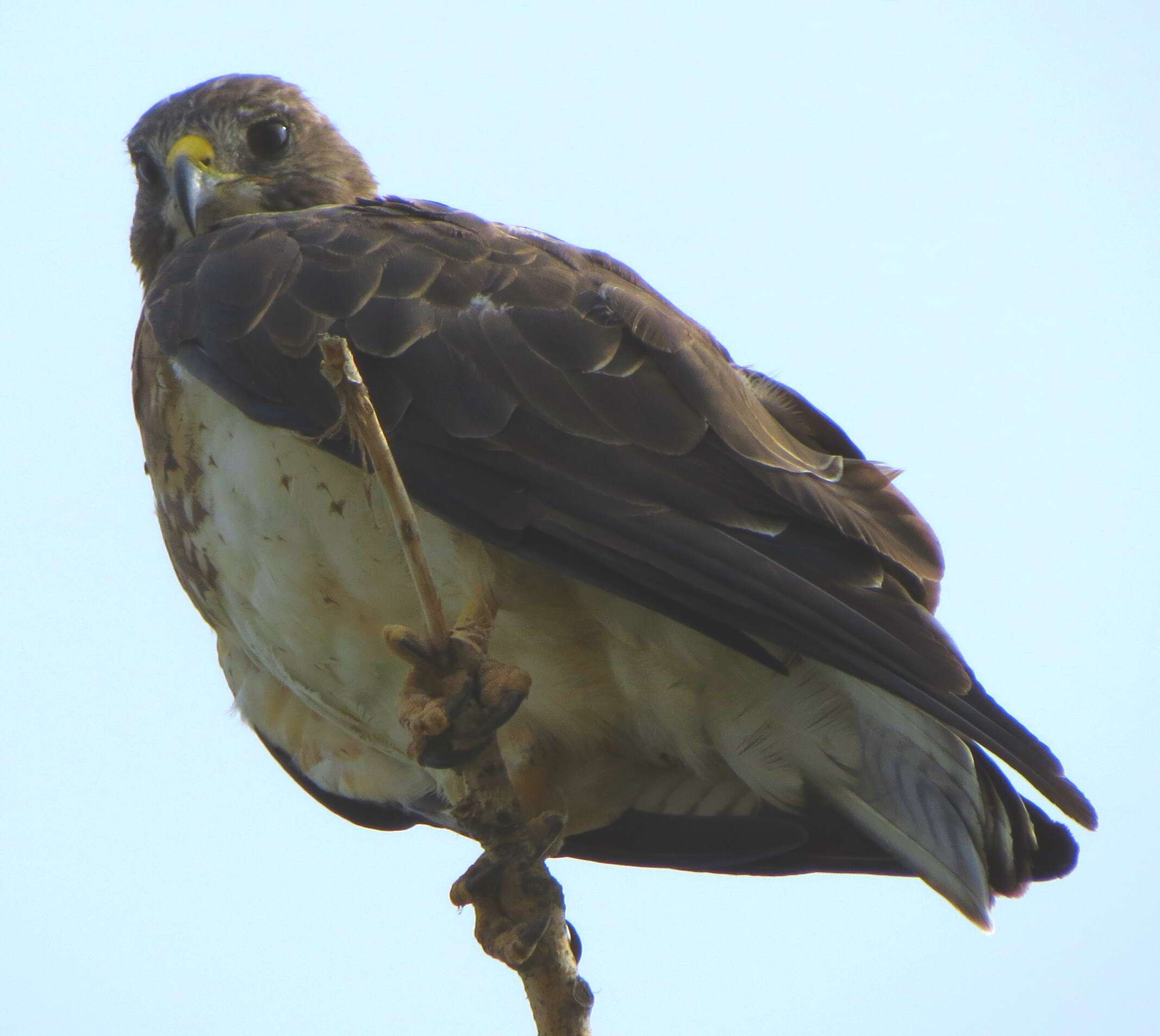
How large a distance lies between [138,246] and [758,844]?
290cm

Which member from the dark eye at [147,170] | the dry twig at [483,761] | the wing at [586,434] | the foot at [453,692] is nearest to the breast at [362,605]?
the wing at [586,434]

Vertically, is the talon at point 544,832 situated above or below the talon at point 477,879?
above

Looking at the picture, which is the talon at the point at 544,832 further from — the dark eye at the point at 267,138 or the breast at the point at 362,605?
the dark eye at the point at 267,138

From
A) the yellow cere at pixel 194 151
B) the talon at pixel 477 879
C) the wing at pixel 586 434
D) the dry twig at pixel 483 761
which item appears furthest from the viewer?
the yellow cere at pixel 194 151

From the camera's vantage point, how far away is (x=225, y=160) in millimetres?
5316

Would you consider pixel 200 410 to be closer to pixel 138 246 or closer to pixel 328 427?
pixel 328 427

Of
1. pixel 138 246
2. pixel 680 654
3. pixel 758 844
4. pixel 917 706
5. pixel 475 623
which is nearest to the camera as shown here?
pixel 917 706

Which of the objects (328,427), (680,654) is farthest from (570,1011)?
(328,427)

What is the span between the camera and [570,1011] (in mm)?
3980

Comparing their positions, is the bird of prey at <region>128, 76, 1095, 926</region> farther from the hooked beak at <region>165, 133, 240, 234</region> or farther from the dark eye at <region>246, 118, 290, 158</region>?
the dark eye at <region>246, 118, 290, 158</region>

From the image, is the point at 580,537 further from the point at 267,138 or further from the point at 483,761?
the point at 267,138

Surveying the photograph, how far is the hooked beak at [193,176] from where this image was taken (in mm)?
5031

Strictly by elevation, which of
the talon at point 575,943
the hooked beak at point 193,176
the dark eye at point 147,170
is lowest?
the talon at point 575,943

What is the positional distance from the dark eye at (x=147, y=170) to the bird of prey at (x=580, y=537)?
2.79 ft
